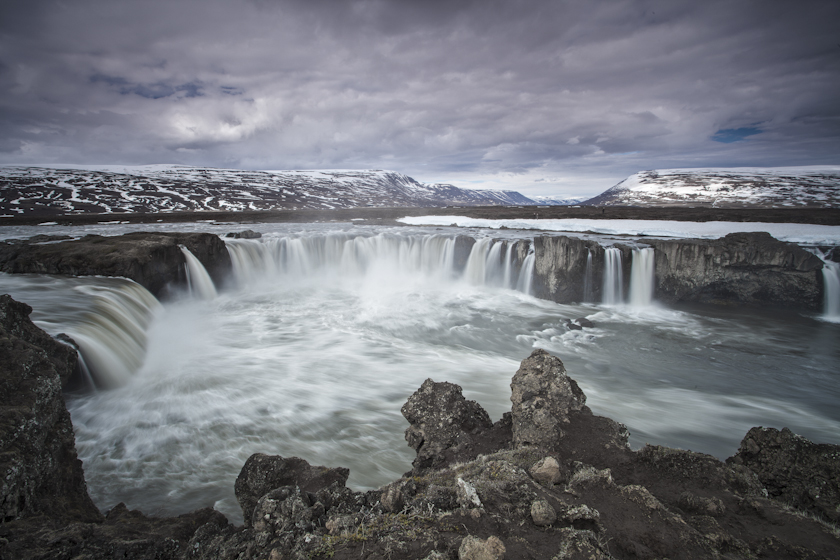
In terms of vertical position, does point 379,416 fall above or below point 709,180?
below

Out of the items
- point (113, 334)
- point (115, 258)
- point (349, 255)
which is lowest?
point (113, 334)

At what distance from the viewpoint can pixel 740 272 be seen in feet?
59.6

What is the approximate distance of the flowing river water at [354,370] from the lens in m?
7.13

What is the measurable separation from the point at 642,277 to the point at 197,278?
942 inches

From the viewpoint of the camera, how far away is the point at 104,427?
7.38 metres

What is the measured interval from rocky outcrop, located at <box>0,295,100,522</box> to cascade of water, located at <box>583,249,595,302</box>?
2004cm

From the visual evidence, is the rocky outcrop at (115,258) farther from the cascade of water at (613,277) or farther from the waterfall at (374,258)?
the cascade of water at (613,277)

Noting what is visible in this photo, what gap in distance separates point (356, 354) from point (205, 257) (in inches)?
483

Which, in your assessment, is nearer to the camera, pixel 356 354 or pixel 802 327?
pixel 356 354

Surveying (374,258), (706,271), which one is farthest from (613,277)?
(374,258)

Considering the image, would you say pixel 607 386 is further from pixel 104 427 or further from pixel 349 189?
pixel 349 189

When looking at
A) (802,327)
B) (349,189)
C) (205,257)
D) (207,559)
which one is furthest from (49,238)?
(349,189)

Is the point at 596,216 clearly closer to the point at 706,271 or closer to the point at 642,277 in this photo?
the point at 706,271

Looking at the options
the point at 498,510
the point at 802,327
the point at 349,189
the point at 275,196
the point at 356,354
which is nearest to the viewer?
the point at 498,510
